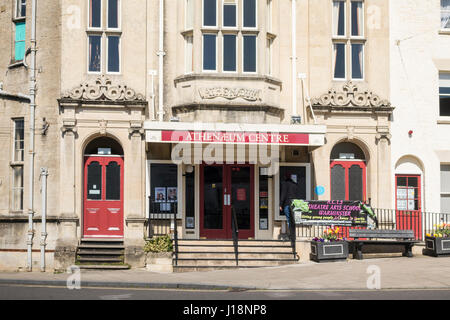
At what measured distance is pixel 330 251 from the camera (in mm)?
18156

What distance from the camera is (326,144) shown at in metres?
20.2

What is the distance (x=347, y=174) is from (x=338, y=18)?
16.3 ft

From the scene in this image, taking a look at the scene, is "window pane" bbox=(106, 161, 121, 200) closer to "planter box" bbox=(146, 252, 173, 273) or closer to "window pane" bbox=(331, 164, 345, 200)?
"planter box" bbox=(146, 252, 173, 273)

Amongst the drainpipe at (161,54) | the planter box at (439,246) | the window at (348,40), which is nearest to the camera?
the planter box at (439,246)

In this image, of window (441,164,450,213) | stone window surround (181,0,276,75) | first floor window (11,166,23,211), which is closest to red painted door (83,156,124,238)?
first floor window (11,166,23,211)

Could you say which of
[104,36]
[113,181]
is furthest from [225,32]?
[113,181]

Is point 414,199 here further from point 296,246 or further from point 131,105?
point 131,105

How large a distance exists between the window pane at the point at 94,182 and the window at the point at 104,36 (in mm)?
2966

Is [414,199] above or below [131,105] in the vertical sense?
below

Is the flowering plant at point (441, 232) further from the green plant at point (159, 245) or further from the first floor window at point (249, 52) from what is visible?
the green plant at point (159, 245)

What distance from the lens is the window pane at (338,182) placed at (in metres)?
20.5

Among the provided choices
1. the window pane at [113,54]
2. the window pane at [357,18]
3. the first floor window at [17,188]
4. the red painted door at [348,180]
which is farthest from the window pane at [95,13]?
the red painted door at [348,180]
